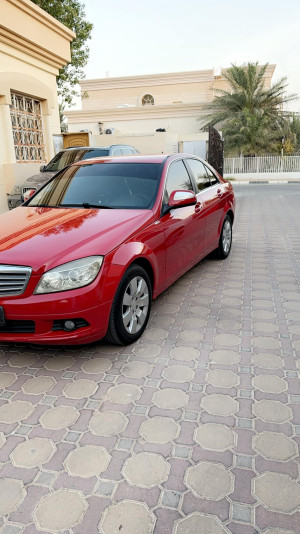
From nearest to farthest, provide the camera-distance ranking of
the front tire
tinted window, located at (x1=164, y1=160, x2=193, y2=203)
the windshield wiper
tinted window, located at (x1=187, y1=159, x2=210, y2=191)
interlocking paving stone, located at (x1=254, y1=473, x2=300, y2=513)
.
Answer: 1. interlocking paving stone, located at (x1=254, y1=473, x2=300, y2=513)
2. the front tire
3. the windshield wiper
4. tinted window, located at (x1=164, y1=160, x2=193, y2=203)
5. tinted window, located at (x1=187, y1=159, x2=210, y2=191)

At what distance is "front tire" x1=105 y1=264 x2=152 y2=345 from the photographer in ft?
11.0

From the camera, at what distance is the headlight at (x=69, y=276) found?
3035 mm

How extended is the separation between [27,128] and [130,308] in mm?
9141

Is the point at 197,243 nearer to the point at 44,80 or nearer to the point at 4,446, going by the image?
the point at 4,446

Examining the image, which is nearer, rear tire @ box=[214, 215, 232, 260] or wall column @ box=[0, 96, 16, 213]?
rear tire @ box=[214, 215, 232, 260]

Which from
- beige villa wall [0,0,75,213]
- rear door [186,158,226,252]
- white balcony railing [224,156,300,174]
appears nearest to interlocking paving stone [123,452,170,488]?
rear door [186,158,226,252]

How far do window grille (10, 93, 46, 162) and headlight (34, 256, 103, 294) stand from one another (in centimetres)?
853

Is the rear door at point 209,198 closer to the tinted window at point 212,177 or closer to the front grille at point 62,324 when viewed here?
the tinted window at point 212,177

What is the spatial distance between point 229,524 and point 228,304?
2798mm

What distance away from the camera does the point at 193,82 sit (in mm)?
31531

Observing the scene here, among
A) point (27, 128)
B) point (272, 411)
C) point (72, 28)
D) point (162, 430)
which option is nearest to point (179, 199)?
point (272, 411)

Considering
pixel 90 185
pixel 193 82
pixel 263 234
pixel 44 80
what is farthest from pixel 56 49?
pixel 193 82

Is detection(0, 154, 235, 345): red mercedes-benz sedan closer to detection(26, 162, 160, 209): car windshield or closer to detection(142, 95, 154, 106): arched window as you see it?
detection(26, 162, 160, 209): car windshield

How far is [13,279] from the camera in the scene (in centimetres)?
307
